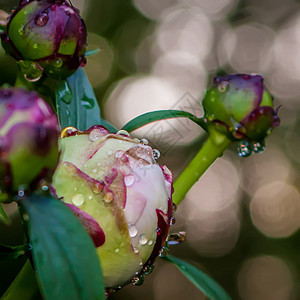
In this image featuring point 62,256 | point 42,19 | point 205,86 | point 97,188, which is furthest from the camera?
point 205,86

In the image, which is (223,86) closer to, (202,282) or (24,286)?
(202,282)

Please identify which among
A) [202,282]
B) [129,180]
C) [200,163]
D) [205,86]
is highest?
[129,180]

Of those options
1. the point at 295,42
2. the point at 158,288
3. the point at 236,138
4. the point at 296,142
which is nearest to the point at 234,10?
the point at 295,42

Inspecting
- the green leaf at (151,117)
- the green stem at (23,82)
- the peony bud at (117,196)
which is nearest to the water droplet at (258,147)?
the green leaf at (151,117)

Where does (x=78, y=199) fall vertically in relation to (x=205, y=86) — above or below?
above

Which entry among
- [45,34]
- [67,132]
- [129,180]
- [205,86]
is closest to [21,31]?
[45,34]

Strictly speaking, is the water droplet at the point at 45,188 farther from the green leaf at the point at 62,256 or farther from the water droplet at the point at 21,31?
the water droplet at the point at 21,31

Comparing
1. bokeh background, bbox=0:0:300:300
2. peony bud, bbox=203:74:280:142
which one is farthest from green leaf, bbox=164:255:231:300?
bokeh background, bbox=0:0:300:300
